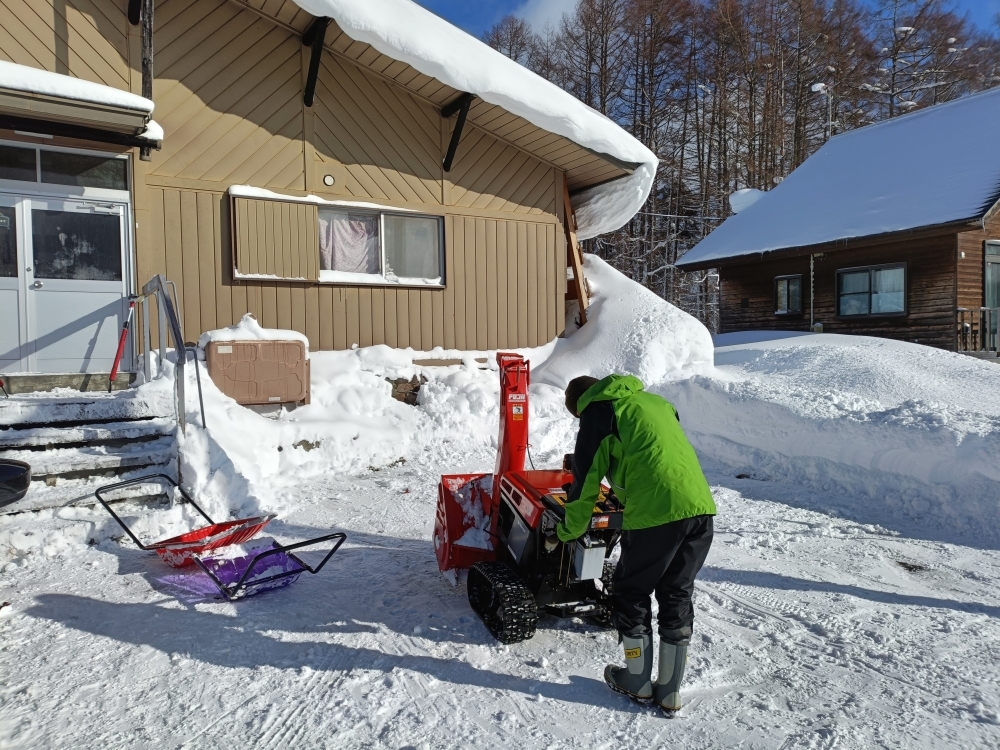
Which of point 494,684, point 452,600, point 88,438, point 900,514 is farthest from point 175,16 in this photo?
point 900,514

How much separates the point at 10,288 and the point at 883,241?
647 inches

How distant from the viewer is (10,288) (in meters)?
7.17

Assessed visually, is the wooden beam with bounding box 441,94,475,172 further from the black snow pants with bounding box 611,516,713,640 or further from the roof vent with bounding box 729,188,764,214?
the roof vent with bounding box 729,188,764,214

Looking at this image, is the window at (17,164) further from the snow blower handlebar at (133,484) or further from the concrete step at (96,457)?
the snow blower handlebar at (133,484)

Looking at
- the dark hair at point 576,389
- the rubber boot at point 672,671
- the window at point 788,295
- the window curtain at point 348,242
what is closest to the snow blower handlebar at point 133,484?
the dark hair at point 576,389

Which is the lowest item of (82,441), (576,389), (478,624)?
(478,624)

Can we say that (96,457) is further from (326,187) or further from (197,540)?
(326,187)

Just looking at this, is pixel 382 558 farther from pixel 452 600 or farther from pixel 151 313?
pixel 151 313

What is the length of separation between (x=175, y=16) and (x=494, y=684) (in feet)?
28.0

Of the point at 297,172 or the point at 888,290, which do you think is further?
the point at 888,290

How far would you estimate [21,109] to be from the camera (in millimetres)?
6246

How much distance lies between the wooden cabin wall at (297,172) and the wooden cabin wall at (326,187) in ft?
0.06

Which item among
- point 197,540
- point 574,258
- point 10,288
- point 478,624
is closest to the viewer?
point 478,624

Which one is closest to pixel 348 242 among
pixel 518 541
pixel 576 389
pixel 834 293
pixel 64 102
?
pixel 64 102
